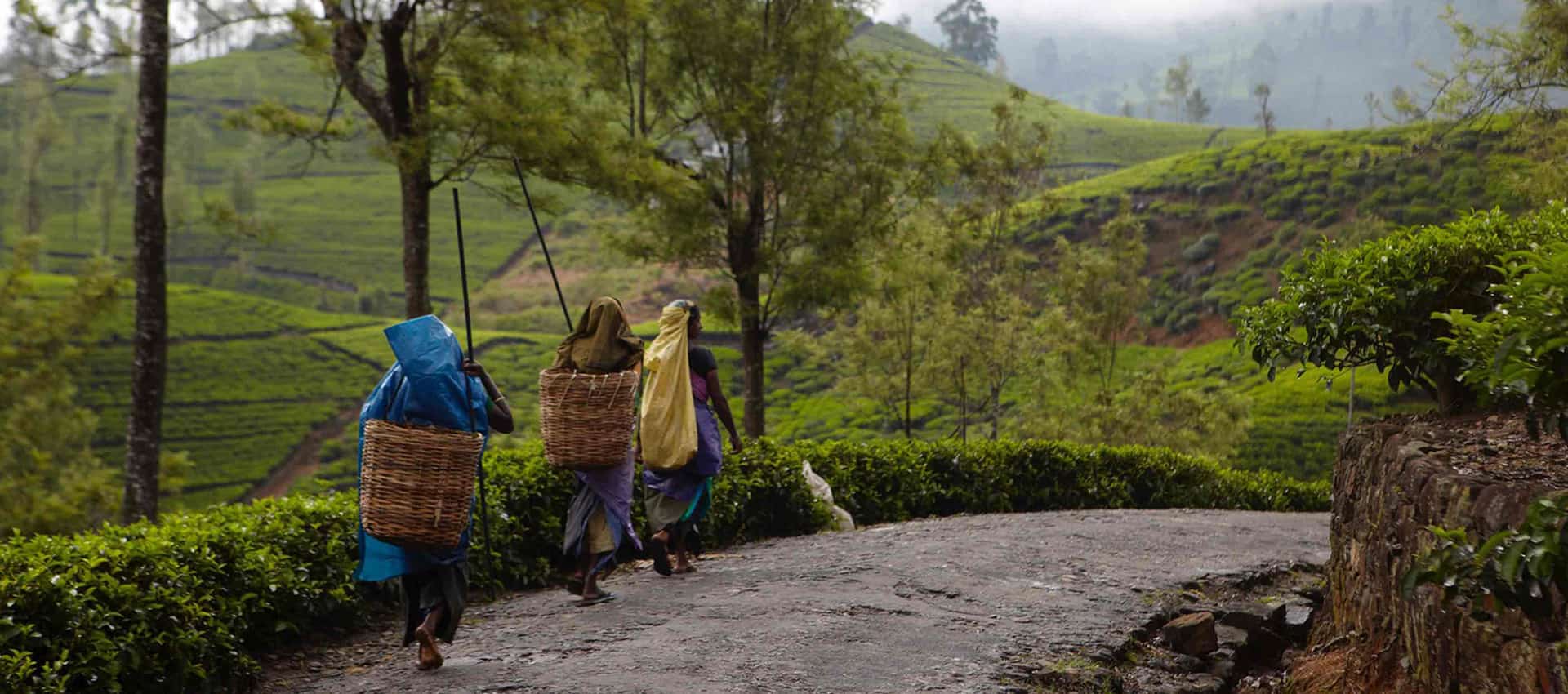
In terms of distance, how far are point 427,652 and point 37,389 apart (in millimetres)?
24790

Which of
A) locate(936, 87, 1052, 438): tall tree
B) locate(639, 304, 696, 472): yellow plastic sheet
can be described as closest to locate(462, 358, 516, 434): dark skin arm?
locate(639, 304, 696, 472): yellow plastic sheet

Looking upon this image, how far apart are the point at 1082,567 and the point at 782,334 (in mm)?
13896

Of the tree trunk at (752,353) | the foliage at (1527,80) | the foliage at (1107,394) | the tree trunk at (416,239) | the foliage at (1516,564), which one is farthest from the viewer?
the foliage at (1107,394)

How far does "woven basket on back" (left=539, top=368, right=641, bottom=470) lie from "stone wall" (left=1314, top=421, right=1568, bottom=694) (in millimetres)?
4006

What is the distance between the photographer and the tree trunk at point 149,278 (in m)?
10.6

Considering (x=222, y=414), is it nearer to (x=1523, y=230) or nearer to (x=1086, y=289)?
(x=1086, y=289)

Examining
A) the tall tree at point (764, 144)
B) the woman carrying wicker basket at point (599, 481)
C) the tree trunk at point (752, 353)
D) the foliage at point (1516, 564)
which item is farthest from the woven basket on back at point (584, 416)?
the tall tree at point (764, 144)

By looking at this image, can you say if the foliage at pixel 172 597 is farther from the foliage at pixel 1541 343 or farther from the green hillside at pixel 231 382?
the green hillside at pixel 231 382

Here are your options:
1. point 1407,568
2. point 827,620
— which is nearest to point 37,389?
point 827,620

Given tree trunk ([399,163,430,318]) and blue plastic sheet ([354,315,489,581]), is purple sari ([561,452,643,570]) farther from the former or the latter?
tree trunk ([399,163,430,318])

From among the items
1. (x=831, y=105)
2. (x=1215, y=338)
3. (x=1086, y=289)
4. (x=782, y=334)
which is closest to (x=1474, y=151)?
(x=1215, y=338)

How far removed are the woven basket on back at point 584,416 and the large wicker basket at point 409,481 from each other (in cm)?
147

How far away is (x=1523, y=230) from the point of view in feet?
19.6

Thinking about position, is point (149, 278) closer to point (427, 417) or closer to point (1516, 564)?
point (427, 417)
